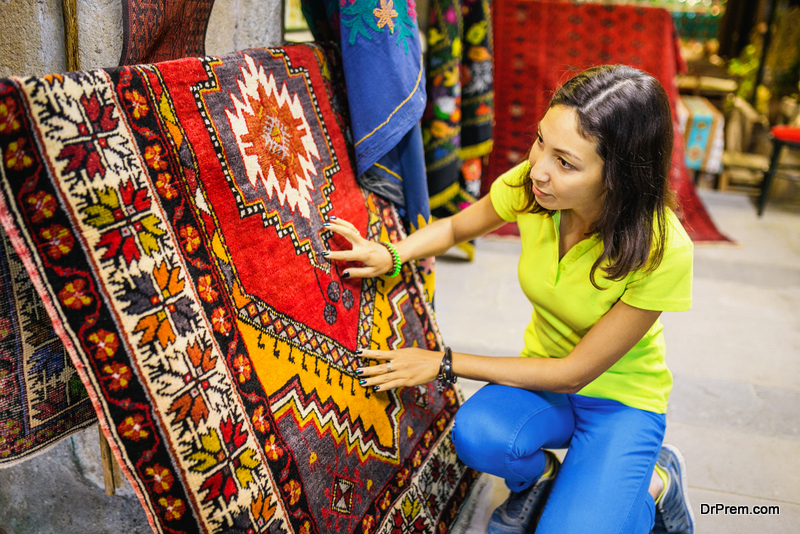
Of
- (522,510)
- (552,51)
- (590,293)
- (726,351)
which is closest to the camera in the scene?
(590,293)

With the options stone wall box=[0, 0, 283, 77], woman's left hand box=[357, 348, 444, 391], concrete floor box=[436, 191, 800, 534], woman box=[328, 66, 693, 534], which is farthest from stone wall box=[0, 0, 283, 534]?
concrete floor box=[436, 191, 800, 534]

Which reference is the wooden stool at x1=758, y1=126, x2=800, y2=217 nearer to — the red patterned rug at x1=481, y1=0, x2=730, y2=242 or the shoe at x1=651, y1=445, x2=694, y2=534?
the red patterned rug at x1=481, y1=0, x2=730, y2=242

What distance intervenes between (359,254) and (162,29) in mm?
663

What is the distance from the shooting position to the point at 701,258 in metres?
3.84

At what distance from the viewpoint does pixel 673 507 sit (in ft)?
5.32

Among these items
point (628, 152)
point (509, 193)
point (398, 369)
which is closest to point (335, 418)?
point (398, 369)

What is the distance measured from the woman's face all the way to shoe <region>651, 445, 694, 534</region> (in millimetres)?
825

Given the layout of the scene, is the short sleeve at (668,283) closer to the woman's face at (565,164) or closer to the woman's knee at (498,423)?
the woman's face at (565,164)

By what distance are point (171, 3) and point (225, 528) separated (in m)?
1.08

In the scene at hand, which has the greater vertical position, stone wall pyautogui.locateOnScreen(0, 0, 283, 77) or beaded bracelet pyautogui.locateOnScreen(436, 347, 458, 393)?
stone wall pyautogui.locateOnScreen(0, 0, 283, 77)

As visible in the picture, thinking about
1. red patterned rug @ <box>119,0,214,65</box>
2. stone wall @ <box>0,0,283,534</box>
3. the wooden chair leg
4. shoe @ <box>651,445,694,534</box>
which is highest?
red patterned rug @ <box>119,0,214,65</box>

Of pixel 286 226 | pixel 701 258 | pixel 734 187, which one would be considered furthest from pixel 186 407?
pixel 734 187

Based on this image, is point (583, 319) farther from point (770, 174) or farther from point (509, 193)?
point (770, 174)

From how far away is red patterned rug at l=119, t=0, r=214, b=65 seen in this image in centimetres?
125
